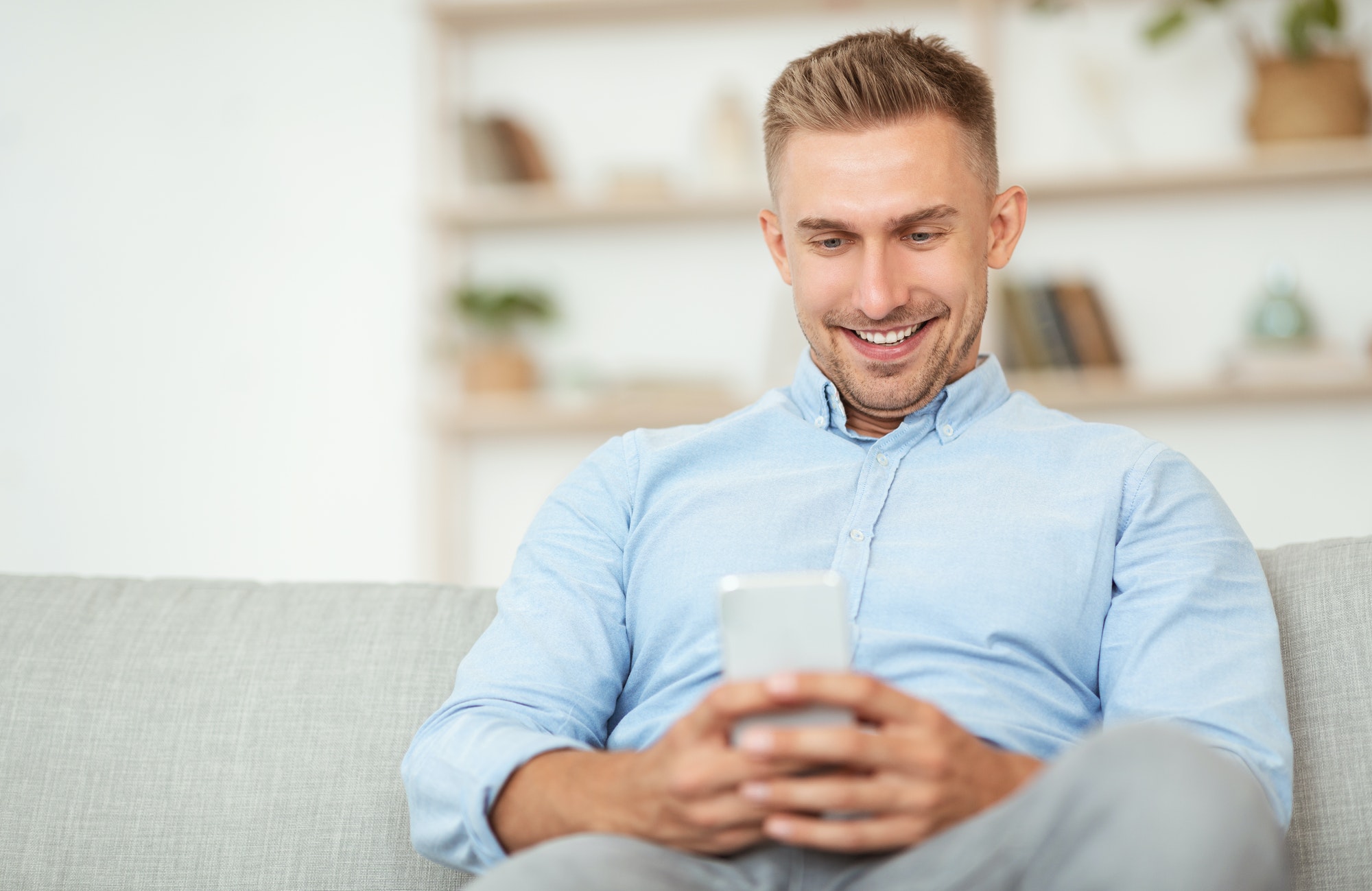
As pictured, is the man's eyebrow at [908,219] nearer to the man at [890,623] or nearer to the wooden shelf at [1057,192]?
the man at [890,623]

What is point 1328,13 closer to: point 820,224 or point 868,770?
point 820,224

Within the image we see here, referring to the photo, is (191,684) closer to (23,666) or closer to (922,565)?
(23,666)

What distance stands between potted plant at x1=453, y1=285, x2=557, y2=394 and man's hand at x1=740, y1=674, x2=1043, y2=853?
7.64 ft

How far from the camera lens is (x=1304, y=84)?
278 cm

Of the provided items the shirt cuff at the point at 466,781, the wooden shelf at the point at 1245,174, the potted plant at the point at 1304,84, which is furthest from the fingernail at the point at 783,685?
the potted plant at the point at 1304,84

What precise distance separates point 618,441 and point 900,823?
598mm

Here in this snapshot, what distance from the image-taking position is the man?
0.83m

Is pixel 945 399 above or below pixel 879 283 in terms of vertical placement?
below

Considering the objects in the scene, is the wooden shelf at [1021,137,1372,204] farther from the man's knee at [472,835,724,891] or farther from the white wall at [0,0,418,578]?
the man's knee at [472,835,724,891]

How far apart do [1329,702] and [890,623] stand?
0.44 m

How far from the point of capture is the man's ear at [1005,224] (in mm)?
1405

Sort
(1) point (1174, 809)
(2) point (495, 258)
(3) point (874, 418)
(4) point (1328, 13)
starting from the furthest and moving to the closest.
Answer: (2) point (495, 258)
(4) point (1328, 13)
(3) point (874, 418)
(1) point (1174, 809)

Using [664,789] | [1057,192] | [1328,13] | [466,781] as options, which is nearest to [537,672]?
[466,781]

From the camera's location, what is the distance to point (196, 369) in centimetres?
336
